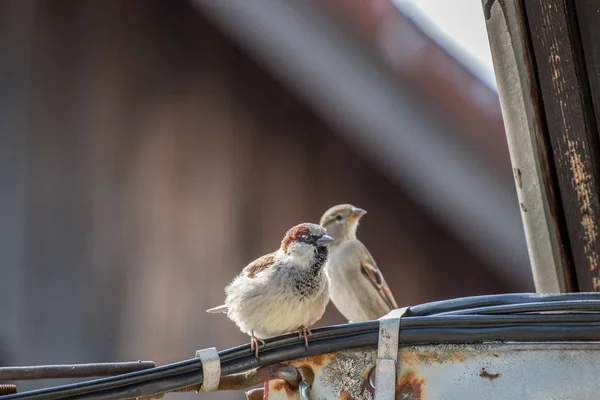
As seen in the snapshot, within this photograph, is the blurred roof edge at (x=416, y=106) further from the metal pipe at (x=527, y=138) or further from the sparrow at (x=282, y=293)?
the metal pipe at (x=527, y=138)

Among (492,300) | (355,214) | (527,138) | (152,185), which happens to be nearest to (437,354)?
(492,300)

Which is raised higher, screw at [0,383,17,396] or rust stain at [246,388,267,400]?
rust stain at [246,388,267,400]

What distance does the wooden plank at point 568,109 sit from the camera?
2422 mm

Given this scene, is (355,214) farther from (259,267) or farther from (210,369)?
(210,369)

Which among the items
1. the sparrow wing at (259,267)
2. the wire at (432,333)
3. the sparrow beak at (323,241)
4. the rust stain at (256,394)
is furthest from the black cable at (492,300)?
the sparrow beak at (323,241)

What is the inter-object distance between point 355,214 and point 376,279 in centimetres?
37

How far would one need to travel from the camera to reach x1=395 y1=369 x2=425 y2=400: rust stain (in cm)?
203

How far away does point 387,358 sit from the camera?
202 cm

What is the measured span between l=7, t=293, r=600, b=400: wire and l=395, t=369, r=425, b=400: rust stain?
0.23ft

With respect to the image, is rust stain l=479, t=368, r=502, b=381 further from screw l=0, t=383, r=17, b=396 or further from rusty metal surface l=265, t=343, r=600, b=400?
screw l=0, t=383, r=17, b=396

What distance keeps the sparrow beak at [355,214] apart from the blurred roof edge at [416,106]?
0.36 m

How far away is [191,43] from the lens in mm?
5328

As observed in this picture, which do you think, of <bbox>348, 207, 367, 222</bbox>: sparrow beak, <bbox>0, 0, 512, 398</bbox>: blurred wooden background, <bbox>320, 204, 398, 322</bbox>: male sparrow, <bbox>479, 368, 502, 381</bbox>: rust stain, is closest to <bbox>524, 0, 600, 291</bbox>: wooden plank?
<bbox>479, 368, 502, 381</bbox>: rust stain

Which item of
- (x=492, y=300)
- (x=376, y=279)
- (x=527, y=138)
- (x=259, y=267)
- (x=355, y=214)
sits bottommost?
(x=492, y=300)
